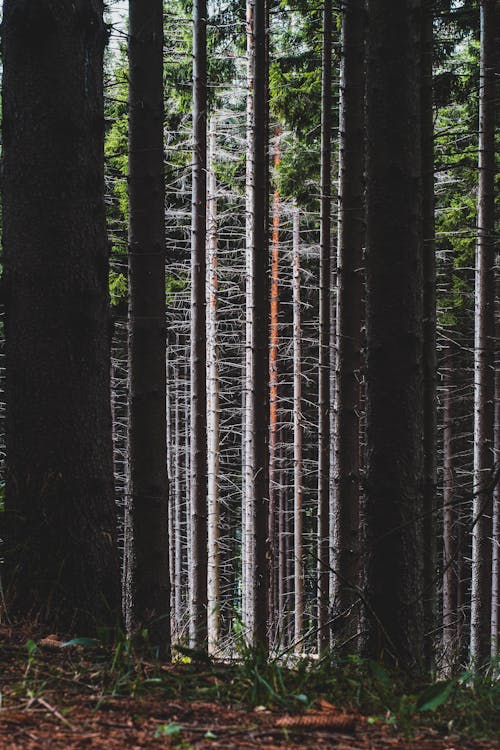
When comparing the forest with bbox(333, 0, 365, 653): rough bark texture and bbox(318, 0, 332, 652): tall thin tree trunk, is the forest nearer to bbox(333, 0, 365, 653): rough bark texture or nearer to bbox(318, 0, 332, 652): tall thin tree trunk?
bbox(333, 0, 365, 653): rough bark texture

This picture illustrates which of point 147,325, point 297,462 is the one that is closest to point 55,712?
point 147,325

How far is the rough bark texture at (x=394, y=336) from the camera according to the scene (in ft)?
13.2

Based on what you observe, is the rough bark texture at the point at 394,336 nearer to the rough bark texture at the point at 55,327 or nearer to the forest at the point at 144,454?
the forest at the point at 144,454

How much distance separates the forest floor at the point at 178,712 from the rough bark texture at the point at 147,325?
9.00ft

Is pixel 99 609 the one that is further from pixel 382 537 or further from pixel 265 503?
pixel 265 503

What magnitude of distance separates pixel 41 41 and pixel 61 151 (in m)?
0.54

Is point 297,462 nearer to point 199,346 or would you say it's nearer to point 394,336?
point 199,346

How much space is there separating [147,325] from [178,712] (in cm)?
378

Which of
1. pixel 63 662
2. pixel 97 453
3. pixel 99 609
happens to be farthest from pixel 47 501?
pixel 63 662

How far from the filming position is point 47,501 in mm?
3514

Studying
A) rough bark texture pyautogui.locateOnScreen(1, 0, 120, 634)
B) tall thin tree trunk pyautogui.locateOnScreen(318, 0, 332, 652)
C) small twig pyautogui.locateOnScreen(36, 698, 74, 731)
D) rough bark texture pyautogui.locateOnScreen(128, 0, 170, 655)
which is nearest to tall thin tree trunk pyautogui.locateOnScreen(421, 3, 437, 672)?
rough bark texture pyautogui.locateOnScreen(128, 0, 170, 655)

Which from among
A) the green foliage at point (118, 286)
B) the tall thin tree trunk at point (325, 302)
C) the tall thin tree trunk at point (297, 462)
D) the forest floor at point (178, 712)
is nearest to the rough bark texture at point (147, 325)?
the forest floor at point (178, 712)

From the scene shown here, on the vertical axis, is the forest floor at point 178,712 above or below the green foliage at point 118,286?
below

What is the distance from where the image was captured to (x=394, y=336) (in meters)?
4.08
